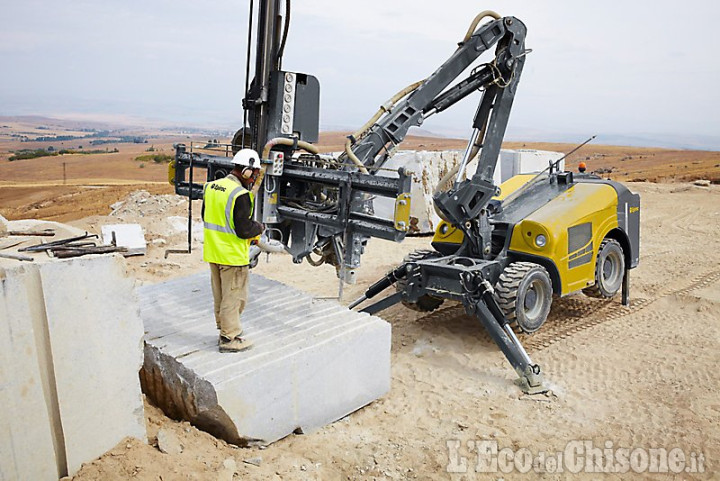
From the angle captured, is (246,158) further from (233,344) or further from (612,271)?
(612,271)

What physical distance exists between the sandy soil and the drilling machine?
→ 42 centimetres

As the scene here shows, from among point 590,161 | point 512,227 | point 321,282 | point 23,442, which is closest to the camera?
point 23,442

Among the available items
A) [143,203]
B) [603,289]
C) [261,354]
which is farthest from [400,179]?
[143,203]

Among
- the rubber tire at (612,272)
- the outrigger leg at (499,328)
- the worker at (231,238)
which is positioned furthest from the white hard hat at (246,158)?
the rubber tire at (612,272)

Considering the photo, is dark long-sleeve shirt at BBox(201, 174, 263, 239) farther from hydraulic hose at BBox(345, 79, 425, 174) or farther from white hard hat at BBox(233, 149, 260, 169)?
hydraulic hose at BBox(345, 79, 425, 174)

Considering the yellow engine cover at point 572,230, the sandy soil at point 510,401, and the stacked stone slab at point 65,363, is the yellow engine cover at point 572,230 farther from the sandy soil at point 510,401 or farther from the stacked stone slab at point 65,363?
the stacked stone slab at point 65,363

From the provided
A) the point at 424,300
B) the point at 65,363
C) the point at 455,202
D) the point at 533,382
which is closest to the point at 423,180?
the point at 424,300

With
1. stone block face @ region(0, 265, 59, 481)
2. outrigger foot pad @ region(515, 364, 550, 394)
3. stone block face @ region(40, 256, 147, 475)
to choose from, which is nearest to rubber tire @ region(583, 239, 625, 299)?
outrigger foot pad @ region(515, 364, 550, 394)

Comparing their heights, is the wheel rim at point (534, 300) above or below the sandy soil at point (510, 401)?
above

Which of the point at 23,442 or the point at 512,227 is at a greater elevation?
the point at 512,227

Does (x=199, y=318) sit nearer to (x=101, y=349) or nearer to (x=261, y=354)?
(x=261, y=354)

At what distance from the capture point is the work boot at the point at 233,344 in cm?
472

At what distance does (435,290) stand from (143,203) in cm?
971

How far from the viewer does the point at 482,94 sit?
7555mm
